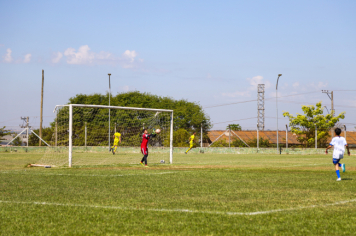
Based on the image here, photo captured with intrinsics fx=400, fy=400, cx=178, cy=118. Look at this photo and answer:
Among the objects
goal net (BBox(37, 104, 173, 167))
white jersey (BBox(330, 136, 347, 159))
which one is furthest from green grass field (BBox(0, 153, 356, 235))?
goal net (BBox(37, 104, 173, 167))

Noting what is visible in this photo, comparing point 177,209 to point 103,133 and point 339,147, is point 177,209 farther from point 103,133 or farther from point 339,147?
point 103,133

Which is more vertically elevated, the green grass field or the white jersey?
the white jersey

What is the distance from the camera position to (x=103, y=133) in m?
35.0

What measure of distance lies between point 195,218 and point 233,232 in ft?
3.13

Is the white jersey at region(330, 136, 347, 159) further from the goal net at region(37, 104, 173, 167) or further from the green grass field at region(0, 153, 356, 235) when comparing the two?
the goal net at region(37, 104, 173, 167)

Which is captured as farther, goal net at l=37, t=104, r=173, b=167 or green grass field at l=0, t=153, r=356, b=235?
goal net at l=37, t=104, r=173, b=167

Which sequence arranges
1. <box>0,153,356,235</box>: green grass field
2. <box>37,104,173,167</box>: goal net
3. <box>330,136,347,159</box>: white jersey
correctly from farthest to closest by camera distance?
1. <box>37,104,173,167</box>: goal net
2. <box>330,136,347,159</box>: white jersey
3. <box>0,153,356,235</box>: green grass field

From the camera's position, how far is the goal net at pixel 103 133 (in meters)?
21.3

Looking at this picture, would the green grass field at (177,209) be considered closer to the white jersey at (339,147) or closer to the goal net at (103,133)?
the white jersey at (339,147)

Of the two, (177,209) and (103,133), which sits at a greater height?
(103,133)

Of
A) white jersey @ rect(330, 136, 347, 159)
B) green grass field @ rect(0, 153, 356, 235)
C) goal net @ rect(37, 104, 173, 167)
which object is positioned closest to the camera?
green grass field @ rect(0, 153, 356, 235)

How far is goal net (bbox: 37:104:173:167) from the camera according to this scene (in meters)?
21.3

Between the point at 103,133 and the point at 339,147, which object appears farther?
the point at 103,133

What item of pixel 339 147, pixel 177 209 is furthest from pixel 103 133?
pixel 177 209
